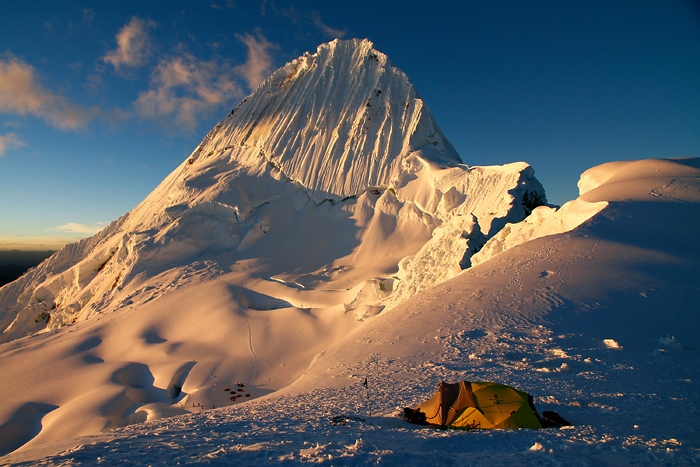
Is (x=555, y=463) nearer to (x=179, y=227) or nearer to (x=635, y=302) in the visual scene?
(x=635, y=302)

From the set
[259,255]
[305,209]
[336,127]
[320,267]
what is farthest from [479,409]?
[336,127]

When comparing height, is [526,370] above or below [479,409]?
above

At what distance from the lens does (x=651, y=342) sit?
714cm

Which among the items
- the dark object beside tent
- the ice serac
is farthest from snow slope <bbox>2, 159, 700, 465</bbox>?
the ice serac

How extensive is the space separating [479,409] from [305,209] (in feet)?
71.2

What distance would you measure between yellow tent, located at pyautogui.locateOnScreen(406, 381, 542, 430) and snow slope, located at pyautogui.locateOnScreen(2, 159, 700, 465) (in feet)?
0.89

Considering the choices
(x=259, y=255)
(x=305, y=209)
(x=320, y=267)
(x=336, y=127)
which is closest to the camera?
(x=320, y=267)

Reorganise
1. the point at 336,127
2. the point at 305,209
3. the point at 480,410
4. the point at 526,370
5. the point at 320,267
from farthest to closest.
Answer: the point at 336,127, the point at 305,209, the point at 320,267, the point at 526,370, the point at 480,410

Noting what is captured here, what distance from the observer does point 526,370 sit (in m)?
6.53

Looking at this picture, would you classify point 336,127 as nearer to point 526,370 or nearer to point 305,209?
point 305,209

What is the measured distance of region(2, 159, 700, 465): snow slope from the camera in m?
4.01

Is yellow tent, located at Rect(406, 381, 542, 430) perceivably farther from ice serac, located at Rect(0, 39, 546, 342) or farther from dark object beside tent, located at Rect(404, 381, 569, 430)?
ice serac, located at Rect(0, 39, 546, 342)

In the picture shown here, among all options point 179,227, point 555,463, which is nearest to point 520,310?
point 555,463

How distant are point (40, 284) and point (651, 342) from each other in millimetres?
30128
